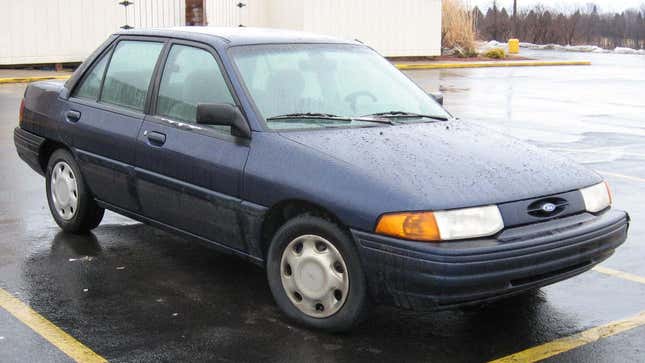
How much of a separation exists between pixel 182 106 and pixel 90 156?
968 mm

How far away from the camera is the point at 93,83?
6.55 meters

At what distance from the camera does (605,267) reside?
6246mm

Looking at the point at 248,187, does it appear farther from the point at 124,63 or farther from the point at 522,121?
the point at 522,121

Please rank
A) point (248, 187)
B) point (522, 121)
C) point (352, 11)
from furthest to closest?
point (352, 11) < point (522, 121) < point (248, 187)

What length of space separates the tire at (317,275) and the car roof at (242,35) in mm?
1388

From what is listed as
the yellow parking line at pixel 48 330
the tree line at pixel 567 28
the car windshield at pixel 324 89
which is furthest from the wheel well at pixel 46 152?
the tree line at pixel 567 28

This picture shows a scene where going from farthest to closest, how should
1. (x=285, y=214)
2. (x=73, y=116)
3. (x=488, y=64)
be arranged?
1. (x=488, y=64)
2. (x=73, y=116)
3. (x=285, y=214)

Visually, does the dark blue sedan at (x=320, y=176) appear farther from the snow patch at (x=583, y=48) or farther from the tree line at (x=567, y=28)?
the tree line at (x=567, y=28)

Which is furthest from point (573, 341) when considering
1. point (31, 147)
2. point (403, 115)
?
point (31, 147)

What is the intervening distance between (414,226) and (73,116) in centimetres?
306

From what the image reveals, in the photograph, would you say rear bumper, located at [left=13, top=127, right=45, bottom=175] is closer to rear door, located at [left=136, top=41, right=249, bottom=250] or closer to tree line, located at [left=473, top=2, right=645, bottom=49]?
rear door, located at [left=136, top=41, right=249, bottom=250]

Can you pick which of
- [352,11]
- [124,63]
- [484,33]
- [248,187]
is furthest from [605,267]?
[484,33]

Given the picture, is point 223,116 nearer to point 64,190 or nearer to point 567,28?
point 64,190

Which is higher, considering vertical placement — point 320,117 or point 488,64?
point 320,117
